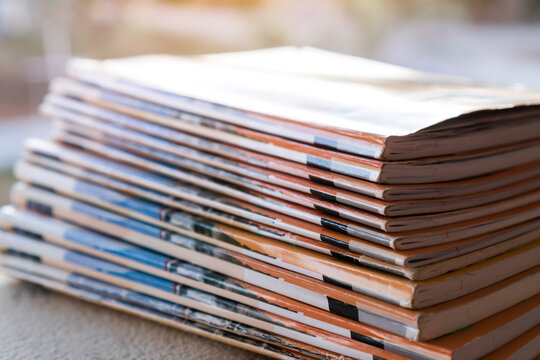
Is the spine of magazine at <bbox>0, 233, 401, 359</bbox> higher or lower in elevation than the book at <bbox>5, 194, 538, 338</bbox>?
lower

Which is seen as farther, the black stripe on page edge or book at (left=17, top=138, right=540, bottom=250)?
the black stripe on page edge

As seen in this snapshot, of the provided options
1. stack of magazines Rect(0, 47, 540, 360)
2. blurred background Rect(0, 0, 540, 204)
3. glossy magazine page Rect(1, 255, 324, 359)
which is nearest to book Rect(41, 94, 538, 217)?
stack of magazines Rect(0, 47, 540, 360)

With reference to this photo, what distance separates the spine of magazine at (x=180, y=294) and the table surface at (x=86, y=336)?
0.03m

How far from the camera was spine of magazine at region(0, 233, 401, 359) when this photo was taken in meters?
0.41

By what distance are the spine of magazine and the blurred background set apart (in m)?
1.16

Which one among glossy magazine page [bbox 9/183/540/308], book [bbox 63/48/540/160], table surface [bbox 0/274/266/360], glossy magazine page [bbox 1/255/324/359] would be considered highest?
book [bbox 63/48/540/160]

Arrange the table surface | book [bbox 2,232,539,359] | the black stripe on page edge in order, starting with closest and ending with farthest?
1. book [bbox 2,232,539,359]
2. the table surface
3. the black stripe on page edge

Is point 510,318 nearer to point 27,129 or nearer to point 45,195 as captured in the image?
point 45,195

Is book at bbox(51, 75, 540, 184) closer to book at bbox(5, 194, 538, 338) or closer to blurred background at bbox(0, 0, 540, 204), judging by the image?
book at bbox(5, 194, 538, 338)

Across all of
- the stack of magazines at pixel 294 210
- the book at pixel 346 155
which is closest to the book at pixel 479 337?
the stack of magazines at pixel 294 210

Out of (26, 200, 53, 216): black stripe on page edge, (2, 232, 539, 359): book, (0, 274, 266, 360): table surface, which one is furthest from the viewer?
(26, 200, 53, 216): black stripe on page edge

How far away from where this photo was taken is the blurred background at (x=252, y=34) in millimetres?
1492

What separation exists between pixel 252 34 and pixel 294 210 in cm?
155

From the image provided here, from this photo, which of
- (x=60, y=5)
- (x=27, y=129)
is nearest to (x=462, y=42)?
(x=60, y=5)
